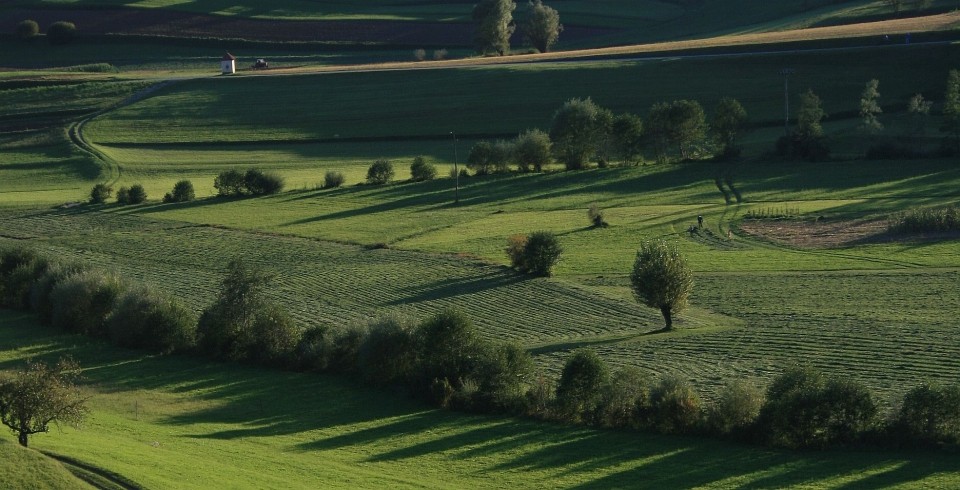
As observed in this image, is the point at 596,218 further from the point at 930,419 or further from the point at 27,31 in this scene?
the point at 27,31

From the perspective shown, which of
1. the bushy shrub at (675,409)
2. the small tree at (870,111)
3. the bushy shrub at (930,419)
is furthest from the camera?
the small tree at (870,111)

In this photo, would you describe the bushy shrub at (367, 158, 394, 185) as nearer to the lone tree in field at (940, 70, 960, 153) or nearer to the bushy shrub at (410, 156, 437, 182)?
the bushy shrub at (410, 156, 437, 182)

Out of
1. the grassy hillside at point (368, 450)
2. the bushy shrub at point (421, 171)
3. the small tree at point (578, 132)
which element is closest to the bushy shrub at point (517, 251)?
the grassy hillside at point (368, 450)

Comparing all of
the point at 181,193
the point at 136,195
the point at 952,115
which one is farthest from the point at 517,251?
the point at 952,115

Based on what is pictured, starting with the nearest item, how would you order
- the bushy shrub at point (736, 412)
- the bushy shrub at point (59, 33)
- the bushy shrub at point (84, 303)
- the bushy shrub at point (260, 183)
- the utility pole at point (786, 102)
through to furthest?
1. the bushy shrub at point (736, 412)
2. the bushy shrub at point (84, 303)
3. the bushy shrub at point (260, 183)
4. the utility pole at point (786, 102)
5. the bushy shrub at point (59, 33)

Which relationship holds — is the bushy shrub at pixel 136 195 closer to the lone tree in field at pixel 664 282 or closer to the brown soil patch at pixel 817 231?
the brown soil patch at pixel 817 231

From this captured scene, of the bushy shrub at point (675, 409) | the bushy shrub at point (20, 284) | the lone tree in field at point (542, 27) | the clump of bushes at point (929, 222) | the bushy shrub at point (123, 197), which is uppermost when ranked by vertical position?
the lone tree in field at point (542, 27)

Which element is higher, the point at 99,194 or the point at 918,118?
the point at 918,118
